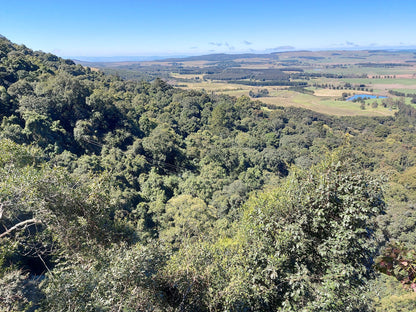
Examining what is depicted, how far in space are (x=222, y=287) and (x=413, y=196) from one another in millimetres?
27407

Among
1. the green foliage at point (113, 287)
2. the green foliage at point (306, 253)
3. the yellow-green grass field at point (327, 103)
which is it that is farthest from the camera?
the yellow-green grass field at point (327, 103)

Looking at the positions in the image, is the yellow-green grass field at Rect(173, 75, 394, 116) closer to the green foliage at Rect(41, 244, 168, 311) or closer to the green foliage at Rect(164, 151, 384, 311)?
the green foliage at Rect(164, 151, 384, 311)

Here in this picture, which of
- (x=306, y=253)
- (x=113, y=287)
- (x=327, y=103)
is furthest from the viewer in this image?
(x=327, y=103)

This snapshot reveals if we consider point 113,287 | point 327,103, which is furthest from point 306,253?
point 327,103

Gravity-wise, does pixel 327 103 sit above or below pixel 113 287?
above

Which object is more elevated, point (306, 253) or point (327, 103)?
point (327, 103)

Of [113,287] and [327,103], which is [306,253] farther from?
[327,103]

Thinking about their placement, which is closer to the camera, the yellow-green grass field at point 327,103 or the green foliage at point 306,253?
the green foliage at point 306,253

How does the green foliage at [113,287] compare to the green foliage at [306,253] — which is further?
the green foliage at [306,253]

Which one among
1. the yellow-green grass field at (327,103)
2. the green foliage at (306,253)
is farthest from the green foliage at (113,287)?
the yellow-green grass field at (327,103)

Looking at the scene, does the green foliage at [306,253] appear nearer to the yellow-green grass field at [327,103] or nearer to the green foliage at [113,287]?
the green foliage at [113,287]

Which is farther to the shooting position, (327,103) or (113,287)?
(327,103)

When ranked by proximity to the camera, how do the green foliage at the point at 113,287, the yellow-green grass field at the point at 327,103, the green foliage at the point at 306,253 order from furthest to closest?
the yellow-green grass field at the point at 327,103, the green foliage at the point at 306,253, the green foliage at the point at 113,287

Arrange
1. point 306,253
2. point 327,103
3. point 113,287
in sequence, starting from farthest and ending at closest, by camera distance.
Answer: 1. point 327,103
2. point 306,253
3. point 113,287
